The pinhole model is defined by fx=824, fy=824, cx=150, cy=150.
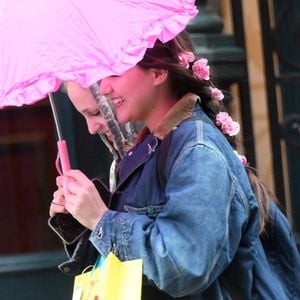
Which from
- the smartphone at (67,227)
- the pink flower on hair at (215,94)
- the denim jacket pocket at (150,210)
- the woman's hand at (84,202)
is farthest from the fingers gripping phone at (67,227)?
the pink flower on hair at (215,94)

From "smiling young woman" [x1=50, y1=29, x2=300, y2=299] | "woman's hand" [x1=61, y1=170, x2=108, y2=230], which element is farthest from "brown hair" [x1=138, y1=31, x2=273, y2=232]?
"woman's hand" [x1=61, y1=170, x2=108, y2=230]

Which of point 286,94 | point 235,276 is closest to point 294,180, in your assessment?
point 286,94

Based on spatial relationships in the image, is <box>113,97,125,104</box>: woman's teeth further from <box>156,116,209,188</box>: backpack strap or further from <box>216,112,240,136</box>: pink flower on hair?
<box>216,112,240,136</box>: pink flower on hair

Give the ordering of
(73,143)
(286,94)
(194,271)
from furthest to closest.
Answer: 1. (286,94)
2. (73,143)
3. (194,271)

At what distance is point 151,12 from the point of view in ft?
6.75

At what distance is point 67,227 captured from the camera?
8.01 feet

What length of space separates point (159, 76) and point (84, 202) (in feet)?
1.26

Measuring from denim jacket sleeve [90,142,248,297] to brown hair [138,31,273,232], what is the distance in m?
0.23

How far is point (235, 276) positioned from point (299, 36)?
2.71 metres

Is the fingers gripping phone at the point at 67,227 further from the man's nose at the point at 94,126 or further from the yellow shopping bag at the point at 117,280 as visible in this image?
the yellow shopping bag at the point at 117,280

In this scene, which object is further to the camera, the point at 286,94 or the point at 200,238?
the point at 286,94

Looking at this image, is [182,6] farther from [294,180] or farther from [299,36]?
[294,180]

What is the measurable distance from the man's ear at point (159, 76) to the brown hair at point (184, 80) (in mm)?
10

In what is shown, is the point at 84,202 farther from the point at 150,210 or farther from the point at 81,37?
the point at 81,37
